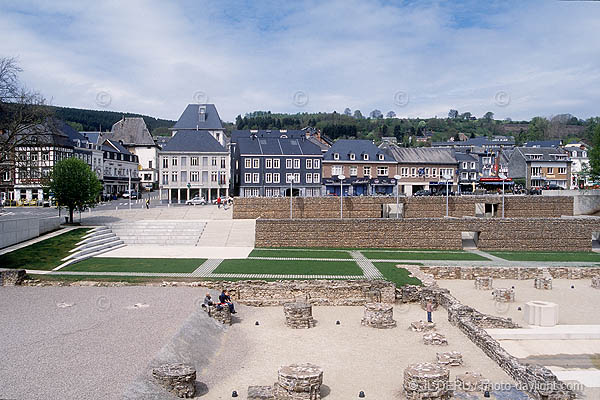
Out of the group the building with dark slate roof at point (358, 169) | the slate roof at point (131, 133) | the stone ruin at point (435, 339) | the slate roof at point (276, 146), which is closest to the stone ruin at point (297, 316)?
the stone ruin at point (435, 339)

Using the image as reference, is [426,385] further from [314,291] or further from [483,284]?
[483,284]

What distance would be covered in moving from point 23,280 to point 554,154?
264 feet

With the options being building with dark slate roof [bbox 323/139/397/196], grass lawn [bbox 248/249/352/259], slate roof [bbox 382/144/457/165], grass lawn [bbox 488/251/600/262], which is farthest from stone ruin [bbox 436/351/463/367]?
slate roof [bbox 382/144/457/165]

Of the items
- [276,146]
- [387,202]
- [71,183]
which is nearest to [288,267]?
[71,183]

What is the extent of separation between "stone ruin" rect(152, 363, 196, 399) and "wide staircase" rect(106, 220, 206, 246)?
2646 cm

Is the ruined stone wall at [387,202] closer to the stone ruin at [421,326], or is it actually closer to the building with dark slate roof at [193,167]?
the building with dark slate roof at [193,167]

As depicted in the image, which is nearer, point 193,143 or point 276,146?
point 193,143

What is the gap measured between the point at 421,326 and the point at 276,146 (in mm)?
50298

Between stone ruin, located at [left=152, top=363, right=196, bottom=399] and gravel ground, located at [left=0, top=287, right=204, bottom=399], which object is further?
stone ruin, located at [left=152, top=363, right=196, bottom=399]

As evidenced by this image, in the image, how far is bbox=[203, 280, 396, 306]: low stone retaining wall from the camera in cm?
2402

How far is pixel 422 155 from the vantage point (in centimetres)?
7356

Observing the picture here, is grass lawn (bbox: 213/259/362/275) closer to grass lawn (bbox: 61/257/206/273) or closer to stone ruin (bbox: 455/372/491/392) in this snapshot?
grass lawn (bbox: 61/257/206/273)

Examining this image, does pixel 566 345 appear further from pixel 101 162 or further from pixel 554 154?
pixel 554 154

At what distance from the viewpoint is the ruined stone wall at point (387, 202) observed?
47.2 metres
